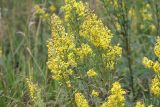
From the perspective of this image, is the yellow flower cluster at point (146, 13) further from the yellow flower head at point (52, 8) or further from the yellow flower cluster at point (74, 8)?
the yellow flower cluster at point (74, 8)

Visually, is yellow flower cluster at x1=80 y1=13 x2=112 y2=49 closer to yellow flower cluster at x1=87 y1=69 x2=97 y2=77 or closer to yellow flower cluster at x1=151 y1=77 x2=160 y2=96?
yellow flower cluster at x1=87 y1=69 x2=97 y2=77

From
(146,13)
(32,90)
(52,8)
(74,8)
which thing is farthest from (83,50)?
(52,8)

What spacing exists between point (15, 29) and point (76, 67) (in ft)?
8.41

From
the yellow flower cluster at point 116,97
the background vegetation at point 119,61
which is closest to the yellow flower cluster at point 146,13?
the background vegetation at point 119,61

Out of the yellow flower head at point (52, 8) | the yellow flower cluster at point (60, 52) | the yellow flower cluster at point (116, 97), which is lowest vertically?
the yellow flower cluster at point (116, 97)

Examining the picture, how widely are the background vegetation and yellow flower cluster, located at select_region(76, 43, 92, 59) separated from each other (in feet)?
1.49

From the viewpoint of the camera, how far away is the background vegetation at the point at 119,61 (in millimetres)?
3686

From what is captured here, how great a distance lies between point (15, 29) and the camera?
17.7 feet

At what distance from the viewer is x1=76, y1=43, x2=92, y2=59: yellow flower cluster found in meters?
2.91

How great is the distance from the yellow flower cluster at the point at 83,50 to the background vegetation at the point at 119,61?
1.49 ft

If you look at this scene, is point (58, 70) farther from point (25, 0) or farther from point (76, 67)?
point (25, 0)

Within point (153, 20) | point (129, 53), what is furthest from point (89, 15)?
point (153, 20)

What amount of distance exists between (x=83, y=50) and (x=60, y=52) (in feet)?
0.52

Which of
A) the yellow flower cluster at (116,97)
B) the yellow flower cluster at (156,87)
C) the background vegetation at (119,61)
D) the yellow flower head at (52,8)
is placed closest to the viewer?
the yellow flower cluster at (116,97)
